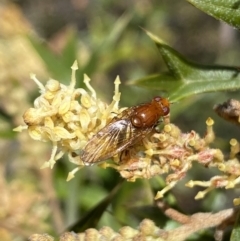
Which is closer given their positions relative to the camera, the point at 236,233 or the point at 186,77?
the point at 236,233

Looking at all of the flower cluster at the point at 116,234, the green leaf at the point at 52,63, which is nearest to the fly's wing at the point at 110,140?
the flower cluster at the point at 116,234

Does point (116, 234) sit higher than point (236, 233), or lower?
lower

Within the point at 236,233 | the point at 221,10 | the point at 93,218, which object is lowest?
the point at 93,218

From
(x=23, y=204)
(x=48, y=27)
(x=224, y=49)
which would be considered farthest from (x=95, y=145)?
(x=48, y=27)

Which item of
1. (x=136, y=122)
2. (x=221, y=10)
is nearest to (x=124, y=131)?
(x=136, y=122)

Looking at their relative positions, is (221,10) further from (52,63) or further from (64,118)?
(52,63)

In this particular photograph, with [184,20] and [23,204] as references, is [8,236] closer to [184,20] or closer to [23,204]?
[23,204]
